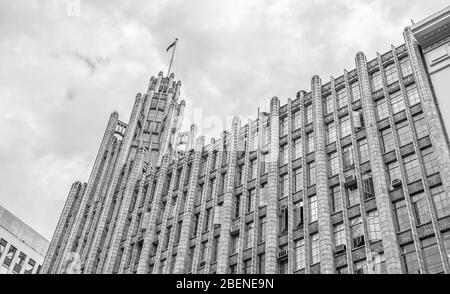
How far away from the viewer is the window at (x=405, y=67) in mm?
46891

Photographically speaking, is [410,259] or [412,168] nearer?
[410,259]

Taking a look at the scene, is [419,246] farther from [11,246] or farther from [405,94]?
[11,246]

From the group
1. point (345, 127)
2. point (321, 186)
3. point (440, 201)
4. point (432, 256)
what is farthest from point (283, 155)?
point (432, 256)

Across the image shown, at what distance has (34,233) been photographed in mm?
99938

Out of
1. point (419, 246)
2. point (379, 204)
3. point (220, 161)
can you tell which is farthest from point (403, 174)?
point (220, 161)

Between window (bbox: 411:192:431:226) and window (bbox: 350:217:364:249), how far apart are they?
3911 millimetres

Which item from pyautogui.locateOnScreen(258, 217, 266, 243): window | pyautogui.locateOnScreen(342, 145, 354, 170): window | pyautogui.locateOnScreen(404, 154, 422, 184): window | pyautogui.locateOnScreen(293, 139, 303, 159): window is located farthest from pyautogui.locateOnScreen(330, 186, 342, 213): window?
pyautogui.locateOnScreen(293, 139, 303, 159): window

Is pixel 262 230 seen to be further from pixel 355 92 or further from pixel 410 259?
pixel 355 92

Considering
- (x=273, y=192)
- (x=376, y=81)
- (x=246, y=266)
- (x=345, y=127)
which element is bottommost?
(x=246, y=266)

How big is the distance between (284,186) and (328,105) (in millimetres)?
8946

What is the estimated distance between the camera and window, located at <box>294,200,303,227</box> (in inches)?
1725

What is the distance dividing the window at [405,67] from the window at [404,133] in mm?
5371

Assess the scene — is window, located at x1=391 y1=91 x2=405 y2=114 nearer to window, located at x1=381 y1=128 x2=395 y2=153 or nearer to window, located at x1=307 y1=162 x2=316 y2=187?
window, located at x1=381 y1=128 x2=395 y2=153

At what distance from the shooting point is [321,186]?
144ft
